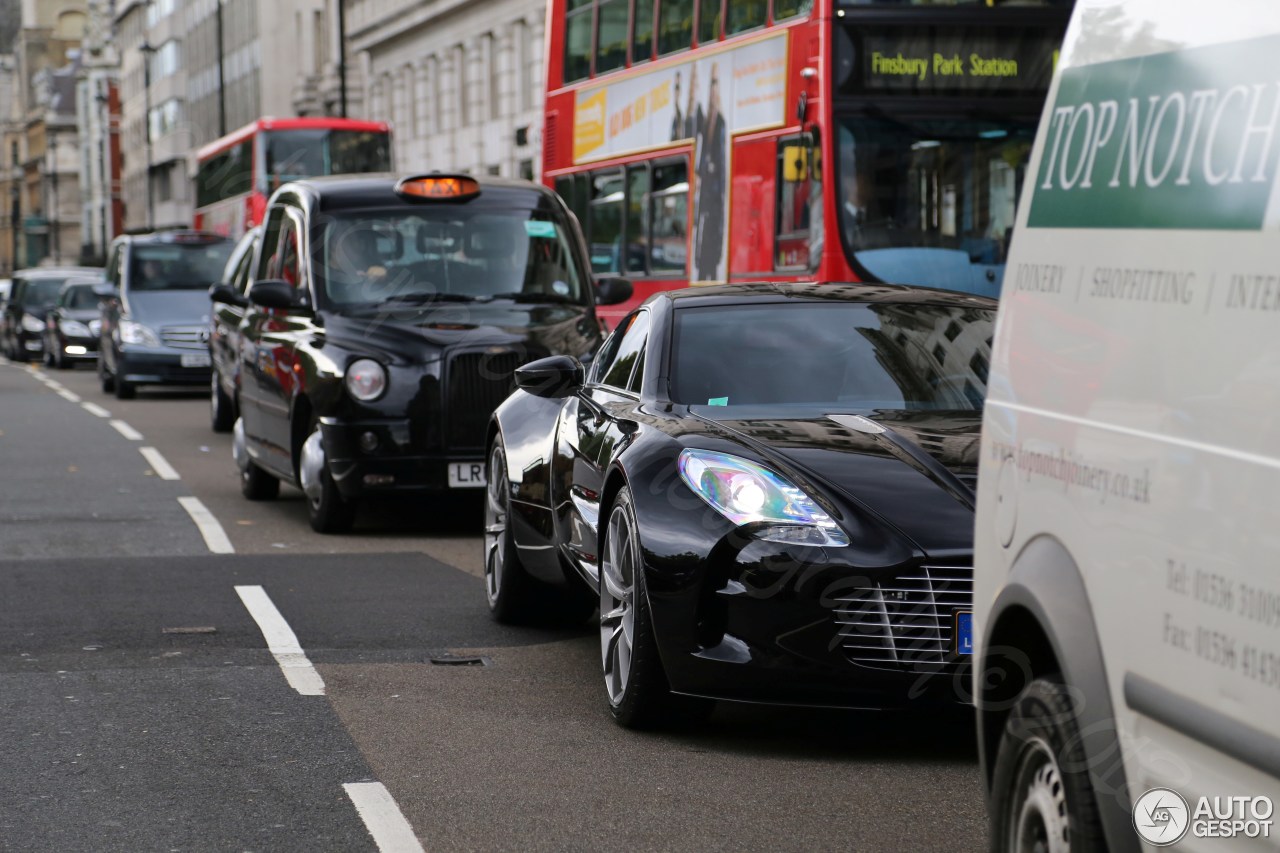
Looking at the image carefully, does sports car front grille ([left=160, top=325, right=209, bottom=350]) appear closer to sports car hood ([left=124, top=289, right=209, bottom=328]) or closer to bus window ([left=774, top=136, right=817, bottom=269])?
sports car hood ([left=124, top=289, right=209, bottom=328])

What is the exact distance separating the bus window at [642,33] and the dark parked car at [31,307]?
86.4 feet

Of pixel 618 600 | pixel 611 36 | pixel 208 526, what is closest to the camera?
pixel 618 600

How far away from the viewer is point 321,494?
A: 473 inches

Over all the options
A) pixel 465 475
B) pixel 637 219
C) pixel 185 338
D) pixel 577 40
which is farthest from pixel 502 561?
pixel 185 338

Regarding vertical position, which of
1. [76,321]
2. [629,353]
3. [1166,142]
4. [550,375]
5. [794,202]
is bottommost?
[76,321]

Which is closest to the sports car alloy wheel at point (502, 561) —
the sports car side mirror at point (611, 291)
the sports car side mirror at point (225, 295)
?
the sports car side mirror at point (611, 291)

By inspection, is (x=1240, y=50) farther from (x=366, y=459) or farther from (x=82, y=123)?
(x=82, y=123)

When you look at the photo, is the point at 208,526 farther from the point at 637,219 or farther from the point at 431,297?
the point at 637,219

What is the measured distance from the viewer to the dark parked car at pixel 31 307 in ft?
144

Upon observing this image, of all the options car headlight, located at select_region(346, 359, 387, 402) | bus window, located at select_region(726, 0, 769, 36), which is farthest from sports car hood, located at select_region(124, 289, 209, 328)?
car headlight, located at select_region(346, 359, 387, 402)

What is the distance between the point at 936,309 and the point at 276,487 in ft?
24.3

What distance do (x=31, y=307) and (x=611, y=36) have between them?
26974 millimetres

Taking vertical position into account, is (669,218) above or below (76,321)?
above

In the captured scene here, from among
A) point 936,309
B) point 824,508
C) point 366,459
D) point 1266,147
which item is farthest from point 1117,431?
point 366,459
